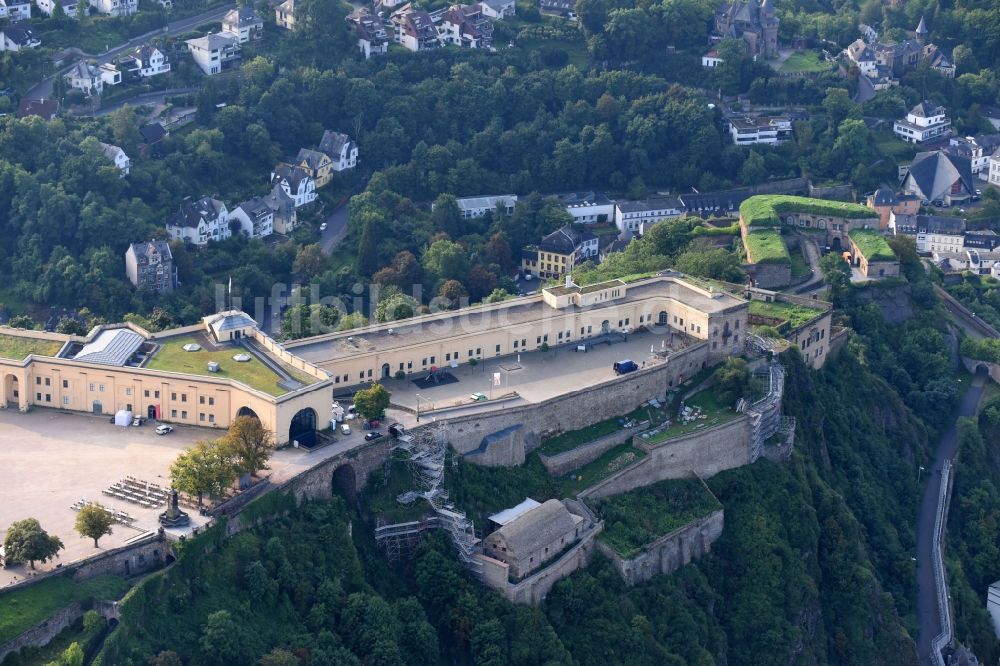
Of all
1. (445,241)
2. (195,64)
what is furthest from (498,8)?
(445,241)

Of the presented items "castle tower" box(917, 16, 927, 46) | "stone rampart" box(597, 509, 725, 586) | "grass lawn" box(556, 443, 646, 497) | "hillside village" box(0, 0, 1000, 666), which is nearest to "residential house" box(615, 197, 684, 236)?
"hillside village" box(0, 0, 1000, 666)

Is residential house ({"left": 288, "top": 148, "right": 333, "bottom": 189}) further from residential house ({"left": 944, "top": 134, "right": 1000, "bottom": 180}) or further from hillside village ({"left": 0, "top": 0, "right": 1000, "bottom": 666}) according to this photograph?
residential house ({"left": 944, "top": 134, "right": 1000, "bottom": 180})

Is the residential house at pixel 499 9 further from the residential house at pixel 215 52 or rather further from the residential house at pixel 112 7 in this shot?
the residential house at pixel 112 7

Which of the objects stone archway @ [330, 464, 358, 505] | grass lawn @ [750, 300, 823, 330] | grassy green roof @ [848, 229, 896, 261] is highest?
stone archway @ [330, 464, 358, 505]

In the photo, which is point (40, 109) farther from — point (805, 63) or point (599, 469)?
point (805, 63)

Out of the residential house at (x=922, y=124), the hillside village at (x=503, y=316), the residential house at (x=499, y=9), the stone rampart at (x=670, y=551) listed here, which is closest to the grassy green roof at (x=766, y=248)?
the hillside village at (x=503, y=316)

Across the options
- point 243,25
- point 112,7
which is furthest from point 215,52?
point 112,7
